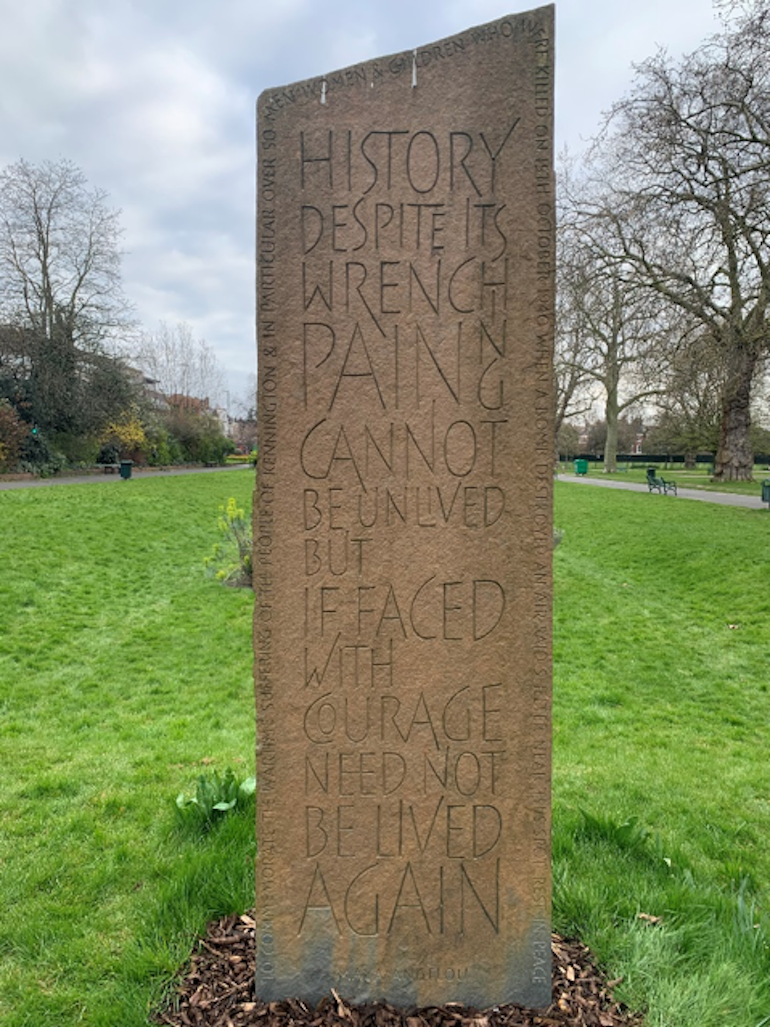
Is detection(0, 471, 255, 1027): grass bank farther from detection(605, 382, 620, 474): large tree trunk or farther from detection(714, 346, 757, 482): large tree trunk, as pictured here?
detection(605, 382, 620, 474): large tree trunk

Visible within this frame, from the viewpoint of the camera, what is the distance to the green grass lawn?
2.41 meters

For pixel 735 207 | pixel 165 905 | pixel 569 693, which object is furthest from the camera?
pixel 735 207

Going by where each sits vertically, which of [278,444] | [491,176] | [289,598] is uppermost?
[491,176]

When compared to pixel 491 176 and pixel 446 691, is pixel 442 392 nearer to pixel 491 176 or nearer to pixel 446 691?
pixel 491 176

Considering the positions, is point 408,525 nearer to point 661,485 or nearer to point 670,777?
point 670,777

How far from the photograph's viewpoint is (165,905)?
8.79ft

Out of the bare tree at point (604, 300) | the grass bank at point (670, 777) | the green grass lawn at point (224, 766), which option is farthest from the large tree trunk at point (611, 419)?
the green grass lawn at point (224, 766)

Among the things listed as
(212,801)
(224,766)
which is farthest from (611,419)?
(212,801)

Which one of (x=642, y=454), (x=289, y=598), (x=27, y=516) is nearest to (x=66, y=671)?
(x=289, y=598)

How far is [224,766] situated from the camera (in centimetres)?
435

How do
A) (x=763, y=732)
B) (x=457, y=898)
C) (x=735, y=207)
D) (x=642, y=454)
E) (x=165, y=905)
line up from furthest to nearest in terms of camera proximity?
1. (x=642, y=454)
2. (x=735, y=207)
3. (x=763, y=732)
4. (x=165, y=905)
5. (x=457, y=898)

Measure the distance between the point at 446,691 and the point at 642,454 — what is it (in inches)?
3033

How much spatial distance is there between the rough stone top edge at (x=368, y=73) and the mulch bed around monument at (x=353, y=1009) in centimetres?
309

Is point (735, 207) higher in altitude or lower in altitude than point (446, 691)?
higher
